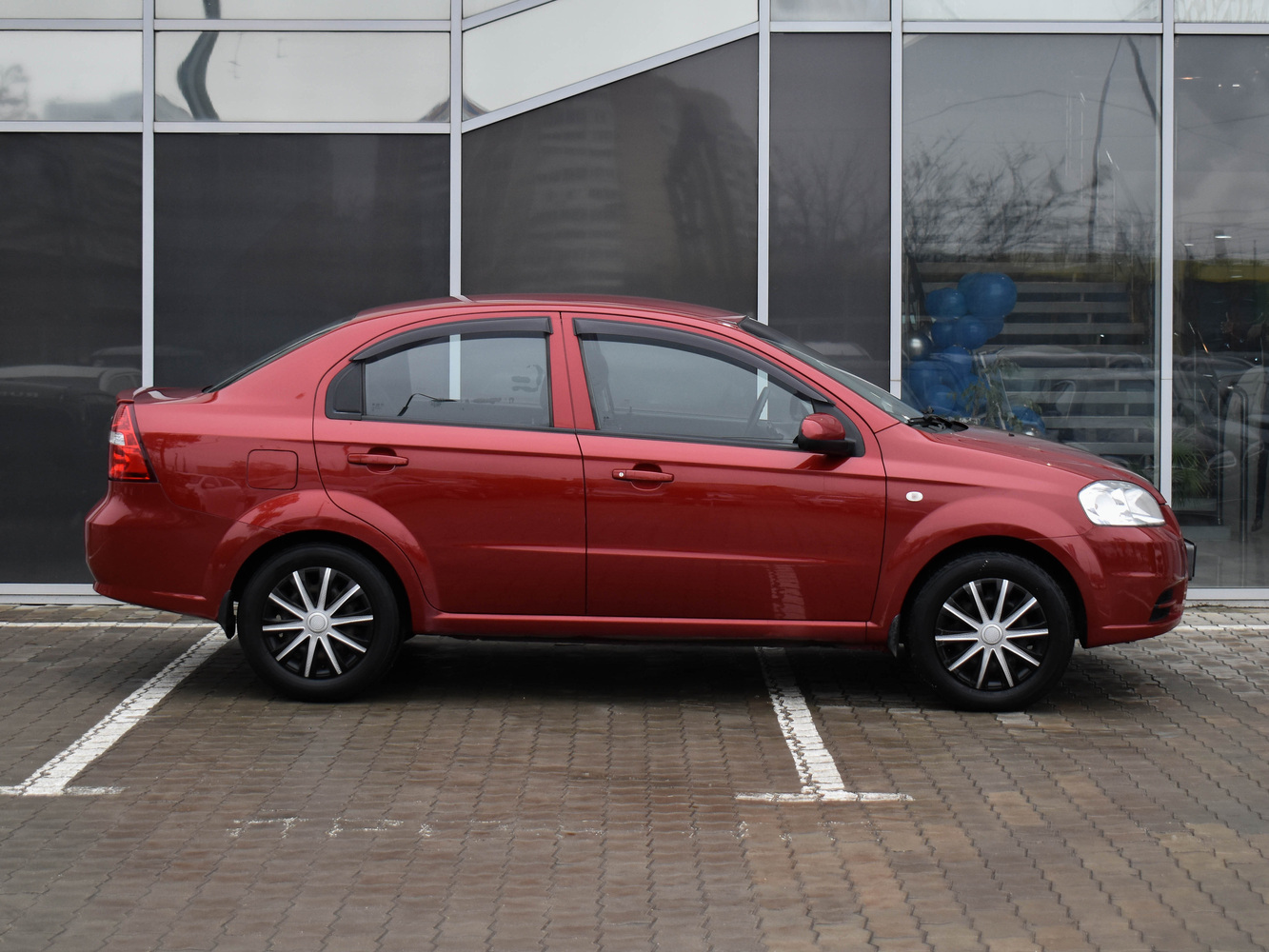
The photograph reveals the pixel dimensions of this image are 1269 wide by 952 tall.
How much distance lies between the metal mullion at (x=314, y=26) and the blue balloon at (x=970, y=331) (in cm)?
399

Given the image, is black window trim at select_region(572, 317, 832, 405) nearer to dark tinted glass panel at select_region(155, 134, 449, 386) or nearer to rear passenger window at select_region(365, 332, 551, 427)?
rear passenger window at select_region(365, 332, 551, 427)

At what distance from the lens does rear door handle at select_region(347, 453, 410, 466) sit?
20.6 feet

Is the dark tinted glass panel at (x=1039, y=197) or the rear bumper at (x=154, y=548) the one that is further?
the dark tinted glass panel at (x=1039, y=197)

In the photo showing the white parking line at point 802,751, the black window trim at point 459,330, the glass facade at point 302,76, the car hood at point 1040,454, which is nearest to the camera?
the white parking line at point 802,751

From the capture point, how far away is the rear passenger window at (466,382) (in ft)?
20.9

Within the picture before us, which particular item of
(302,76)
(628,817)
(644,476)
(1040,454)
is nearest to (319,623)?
(644,476)

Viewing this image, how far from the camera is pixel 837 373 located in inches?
259

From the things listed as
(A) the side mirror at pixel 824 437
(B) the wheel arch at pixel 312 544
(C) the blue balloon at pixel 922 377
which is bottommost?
(B) the wheel arch at pixel 312 544

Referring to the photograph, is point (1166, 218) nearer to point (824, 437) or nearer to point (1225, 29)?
point (1225, 29)

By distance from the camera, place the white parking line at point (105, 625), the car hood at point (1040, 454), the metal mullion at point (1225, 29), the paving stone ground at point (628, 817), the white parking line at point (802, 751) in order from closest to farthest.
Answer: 1. the paving stone ground at point (628, 817)
2. the white parking line at point (802, 751)
3. the car hood at point (1040, 454)
4. the white parking line at point (105, 625)
5. the metal mullion at point (1225, 29)

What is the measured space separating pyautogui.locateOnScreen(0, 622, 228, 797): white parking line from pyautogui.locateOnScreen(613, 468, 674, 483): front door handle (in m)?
2.37

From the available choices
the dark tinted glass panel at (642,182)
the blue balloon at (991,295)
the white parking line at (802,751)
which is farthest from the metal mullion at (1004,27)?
the white parking line at (802,751)

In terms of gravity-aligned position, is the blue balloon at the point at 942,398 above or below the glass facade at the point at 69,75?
below

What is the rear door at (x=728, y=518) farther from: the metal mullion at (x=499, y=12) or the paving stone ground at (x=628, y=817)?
the metal mullion at (x=499, y=12)
